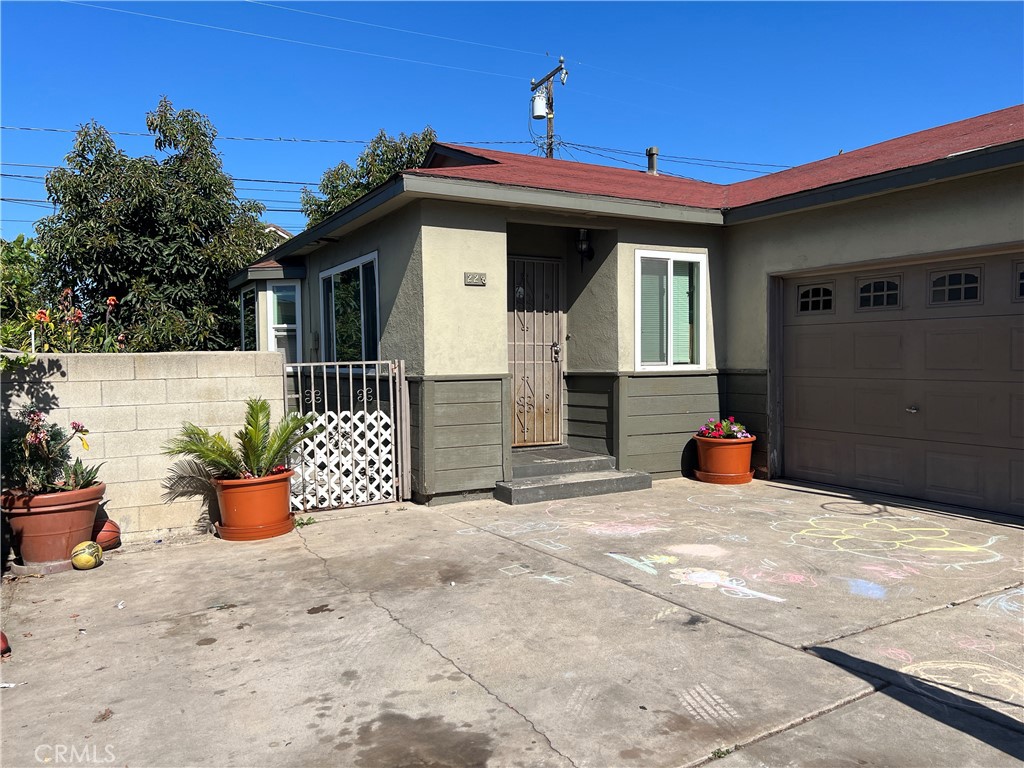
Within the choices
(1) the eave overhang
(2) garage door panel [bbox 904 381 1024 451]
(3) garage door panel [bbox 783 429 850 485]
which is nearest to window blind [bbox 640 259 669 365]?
(1) the eave overhang

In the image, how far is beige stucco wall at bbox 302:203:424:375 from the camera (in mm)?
7148

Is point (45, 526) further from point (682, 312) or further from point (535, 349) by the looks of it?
point (682, 312)

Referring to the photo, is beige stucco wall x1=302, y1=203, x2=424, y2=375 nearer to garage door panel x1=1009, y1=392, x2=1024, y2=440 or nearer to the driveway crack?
the driveway crack

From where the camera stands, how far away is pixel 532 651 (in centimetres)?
355

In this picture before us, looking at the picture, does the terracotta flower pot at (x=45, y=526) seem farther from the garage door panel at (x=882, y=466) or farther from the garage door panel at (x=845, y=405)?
the garage door panel at (x=882, y=466)

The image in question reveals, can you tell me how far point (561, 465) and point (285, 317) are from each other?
20.1ft

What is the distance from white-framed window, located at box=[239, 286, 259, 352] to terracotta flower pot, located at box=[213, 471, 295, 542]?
257 inches

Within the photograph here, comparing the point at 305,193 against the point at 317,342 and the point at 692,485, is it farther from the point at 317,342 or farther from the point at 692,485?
the point at 692,485

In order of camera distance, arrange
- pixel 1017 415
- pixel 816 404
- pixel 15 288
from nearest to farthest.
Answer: pixel 15 288 → pixel 1017 415 → pixel 816 404

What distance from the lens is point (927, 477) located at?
696 cm

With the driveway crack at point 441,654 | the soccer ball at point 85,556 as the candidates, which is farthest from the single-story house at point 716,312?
the soccer ball at point 85,556

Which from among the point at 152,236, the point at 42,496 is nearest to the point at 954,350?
the point at 42,496

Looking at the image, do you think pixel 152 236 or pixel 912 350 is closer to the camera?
pixel 912 350

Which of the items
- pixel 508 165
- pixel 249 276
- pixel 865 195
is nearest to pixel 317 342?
pixel 249 276
